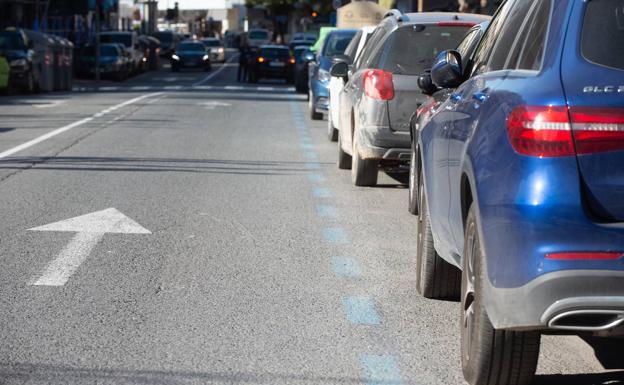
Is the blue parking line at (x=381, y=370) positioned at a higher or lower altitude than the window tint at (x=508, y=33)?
lower

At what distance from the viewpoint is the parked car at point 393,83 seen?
11695mm

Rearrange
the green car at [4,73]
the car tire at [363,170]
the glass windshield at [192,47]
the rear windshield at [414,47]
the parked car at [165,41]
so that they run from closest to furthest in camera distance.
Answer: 1. the rear windshield at [414,47]
2. the car tire at [363,170]
3. the green car at [4,73]
4. the glass windshield at [192,47]
5. the parked car at [165,41]

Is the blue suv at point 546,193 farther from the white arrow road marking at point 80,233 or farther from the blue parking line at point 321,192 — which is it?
the blue parking line at point 321,192

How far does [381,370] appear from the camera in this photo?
566 centimetres

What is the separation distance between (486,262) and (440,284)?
7.51ft

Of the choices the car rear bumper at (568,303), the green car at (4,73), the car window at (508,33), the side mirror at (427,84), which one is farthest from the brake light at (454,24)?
the green car at (4,73)

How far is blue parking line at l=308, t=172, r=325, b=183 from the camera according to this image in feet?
43.7

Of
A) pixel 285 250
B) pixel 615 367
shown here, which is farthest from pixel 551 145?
pixel 285 250

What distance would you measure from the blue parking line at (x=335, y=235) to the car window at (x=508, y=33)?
3.52 meters

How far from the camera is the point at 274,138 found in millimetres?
18969

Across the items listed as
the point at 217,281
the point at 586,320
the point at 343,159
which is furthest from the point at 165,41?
the point at 586,320

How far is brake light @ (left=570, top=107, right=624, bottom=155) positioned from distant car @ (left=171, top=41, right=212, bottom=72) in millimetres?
56606

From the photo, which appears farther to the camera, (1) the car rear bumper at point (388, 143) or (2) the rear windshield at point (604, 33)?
(1) the car rear bumper at point (388, 143)

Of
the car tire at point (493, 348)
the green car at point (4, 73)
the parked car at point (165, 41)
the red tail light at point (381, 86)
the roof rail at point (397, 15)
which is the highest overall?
the roof rail at point (397, 15)
